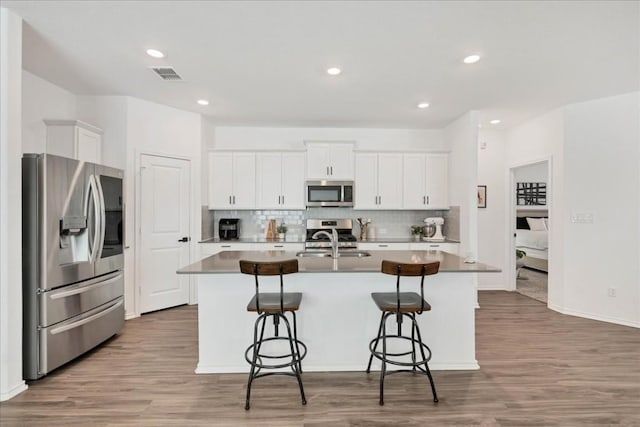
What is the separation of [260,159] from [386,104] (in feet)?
6.89

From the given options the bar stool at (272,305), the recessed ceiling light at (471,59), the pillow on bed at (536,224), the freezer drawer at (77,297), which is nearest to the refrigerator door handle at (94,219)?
the freezer drawer at (77,297)

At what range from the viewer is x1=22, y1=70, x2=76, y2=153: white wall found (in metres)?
3.44

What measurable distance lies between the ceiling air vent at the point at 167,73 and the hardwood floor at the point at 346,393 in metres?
2.78

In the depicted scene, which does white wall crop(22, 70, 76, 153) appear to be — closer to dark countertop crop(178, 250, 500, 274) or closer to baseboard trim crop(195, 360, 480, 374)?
dark countertop crop(178, 250, 500, 274)

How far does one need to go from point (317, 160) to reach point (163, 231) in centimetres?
244

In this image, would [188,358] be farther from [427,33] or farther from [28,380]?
[427,33]

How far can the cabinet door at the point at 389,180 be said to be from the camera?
5410 mm

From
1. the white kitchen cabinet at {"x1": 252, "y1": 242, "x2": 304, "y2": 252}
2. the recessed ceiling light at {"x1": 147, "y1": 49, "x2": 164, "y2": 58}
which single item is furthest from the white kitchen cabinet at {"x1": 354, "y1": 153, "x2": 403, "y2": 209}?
the recessed ceiling light at {"x1": 147, "y1": 49, "x2": 164, "y2": 58}

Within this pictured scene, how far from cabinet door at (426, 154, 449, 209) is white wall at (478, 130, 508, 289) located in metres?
0.73

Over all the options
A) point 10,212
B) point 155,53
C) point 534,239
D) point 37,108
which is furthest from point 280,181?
point 534,239

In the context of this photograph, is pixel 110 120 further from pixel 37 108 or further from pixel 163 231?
pixel 163 231

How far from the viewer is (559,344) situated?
3.42 metres

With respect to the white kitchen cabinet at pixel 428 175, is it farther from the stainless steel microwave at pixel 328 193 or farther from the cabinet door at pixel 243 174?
the cabinet door at pixel 243 174

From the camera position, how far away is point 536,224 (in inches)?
320
